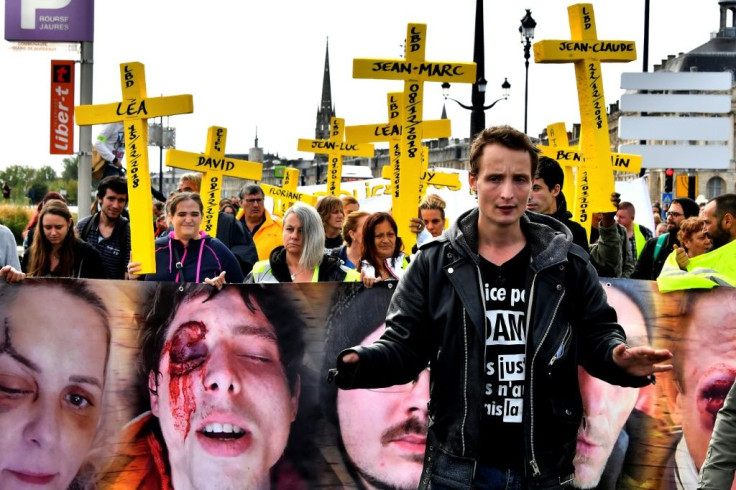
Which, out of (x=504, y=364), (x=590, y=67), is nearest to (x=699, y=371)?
(x=504, y=364)

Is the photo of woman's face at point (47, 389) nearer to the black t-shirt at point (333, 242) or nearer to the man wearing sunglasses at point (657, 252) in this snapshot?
the black t-shirt at point (333, 242)

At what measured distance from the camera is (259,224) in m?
11.2

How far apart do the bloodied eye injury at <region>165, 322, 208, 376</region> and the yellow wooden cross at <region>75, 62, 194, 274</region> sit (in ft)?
5.21

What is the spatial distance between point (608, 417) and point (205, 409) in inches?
76.9

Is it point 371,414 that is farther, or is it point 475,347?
point 371,414

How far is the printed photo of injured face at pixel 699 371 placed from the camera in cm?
602

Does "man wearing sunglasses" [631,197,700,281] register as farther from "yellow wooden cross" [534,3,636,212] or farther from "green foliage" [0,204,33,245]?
"green foliage" [0,204,33,245]

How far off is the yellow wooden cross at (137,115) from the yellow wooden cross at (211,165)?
2264 mm

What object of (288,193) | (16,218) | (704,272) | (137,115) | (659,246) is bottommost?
(704,272)

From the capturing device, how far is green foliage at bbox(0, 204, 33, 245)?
3149cm

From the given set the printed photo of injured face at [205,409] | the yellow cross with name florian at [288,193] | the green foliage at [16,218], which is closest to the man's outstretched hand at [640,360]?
the printed photo of injured face at [205,409]

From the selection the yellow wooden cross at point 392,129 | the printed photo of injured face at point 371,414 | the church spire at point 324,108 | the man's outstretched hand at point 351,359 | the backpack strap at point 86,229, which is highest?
the church spire at point 324,108

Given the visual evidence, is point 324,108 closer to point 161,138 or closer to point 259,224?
point 161,138

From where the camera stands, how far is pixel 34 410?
598cm
